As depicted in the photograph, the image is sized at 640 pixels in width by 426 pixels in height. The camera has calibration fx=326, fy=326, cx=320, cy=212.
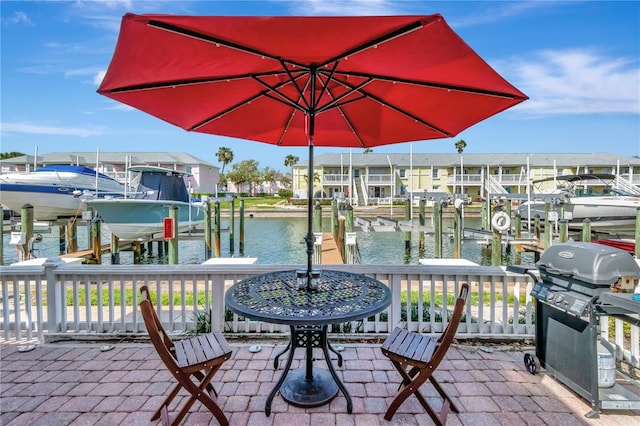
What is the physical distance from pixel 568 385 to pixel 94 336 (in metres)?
4.49

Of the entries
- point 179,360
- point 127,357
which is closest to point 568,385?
point 179,360

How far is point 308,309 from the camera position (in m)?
2.14

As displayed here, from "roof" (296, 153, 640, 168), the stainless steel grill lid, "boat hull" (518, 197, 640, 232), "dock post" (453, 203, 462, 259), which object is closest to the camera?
the stainless steel grill lid

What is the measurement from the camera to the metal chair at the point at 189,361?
192 cm

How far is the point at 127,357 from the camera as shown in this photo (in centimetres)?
316

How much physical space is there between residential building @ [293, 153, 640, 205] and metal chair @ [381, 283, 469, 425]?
31.0 metres

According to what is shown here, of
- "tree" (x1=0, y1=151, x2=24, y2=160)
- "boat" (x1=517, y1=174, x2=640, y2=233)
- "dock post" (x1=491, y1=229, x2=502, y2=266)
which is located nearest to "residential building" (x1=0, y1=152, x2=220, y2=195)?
"tree" (x1=0, y1=151, x2=24, y2=160)

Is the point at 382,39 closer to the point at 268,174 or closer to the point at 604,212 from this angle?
the point at 604,212

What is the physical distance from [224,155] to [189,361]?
50959 mm

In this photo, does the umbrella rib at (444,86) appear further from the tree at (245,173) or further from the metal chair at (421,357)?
the tree at (245,173)

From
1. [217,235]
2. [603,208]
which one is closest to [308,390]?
[217,235]

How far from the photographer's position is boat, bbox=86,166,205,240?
36.3ft

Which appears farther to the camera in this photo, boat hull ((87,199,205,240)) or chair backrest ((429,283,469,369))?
boat hull ((87,199,205,240))

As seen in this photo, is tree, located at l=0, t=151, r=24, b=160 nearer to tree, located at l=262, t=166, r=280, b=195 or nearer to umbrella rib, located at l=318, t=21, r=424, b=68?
tree, located at l=262, t=166, r=280, b=195
